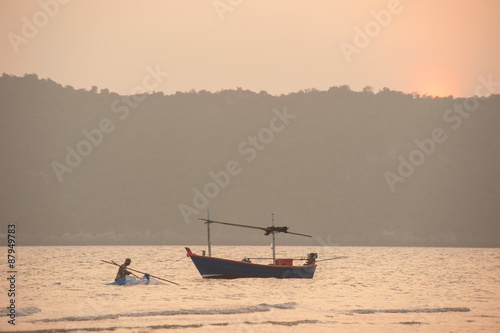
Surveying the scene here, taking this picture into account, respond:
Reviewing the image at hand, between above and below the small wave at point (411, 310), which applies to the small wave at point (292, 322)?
below

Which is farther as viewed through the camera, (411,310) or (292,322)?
(411,310)

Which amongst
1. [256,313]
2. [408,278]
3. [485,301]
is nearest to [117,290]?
[256,313]

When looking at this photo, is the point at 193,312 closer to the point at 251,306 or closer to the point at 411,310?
the point at 251,306

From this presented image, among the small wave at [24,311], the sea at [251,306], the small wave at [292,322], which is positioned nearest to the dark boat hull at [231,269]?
the sea at [251,306]

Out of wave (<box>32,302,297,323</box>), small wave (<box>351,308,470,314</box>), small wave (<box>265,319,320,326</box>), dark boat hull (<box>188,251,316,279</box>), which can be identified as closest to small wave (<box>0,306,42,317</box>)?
wave (<box>32,302,297,323</box>)

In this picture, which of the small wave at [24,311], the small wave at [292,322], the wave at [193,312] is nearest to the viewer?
the small wave at [292,322]

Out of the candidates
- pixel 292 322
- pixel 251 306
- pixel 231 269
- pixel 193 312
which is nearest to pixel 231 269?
pixel 231 269

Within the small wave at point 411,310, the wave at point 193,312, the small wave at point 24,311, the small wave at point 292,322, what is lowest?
the small wave at point 292,322

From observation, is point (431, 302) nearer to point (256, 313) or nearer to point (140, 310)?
point (256, 313)

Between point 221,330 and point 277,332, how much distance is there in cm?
237

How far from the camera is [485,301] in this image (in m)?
45.8

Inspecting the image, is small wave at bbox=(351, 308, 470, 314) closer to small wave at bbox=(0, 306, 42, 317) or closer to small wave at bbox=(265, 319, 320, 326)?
small wave at bbox=(265, 319, 320, 326)

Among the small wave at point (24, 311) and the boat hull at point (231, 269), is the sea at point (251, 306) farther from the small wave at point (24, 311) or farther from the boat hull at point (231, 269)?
the boat hull at point (231, 269)

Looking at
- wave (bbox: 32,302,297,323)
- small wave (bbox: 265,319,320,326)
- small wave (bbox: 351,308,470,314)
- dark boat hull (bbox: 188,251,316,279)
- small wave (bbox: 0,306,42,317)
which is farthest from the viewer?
dark boat hull (bbox: 188,251,316,279)
